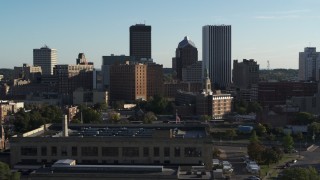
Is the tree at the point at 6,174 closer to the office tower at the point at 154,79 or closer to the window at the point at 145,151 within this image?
the window at the point at 145,151

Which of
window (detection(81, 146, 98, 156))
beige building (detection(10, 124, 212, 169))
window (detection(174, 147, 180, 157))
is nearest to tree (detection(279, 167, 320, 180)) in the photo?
beige building (detection(10, 124, 212, 169))

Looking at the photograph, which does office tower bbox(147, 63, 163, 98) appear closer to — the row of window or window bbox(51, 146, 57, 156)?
the row of window

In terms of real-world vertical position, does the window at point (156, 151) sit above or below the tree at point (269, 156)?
above

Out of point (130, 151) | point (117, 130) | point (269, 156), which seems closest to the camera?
point (130, 151)

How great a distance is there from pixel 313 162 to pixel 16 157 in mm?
41243

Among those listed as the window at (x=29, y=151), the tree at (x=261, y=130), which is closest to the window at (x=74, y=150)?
the window at (x=29, y=151)

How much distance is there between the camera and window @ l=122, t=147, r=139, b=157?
5390 cm

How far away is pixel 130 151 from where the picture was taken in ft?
177

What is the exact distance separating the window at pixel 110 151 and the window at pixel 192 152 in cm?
677

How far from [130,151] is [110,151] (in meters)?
1.99

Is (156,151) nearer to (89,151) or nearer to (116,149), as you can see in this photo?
(116,149)

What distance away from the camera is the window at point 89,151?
54406 mm

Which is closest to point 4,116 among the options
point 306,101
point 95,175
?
point 306,101

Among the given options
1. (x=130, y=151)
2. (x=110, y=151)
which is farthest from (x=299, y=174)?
(x=110, y=151)
